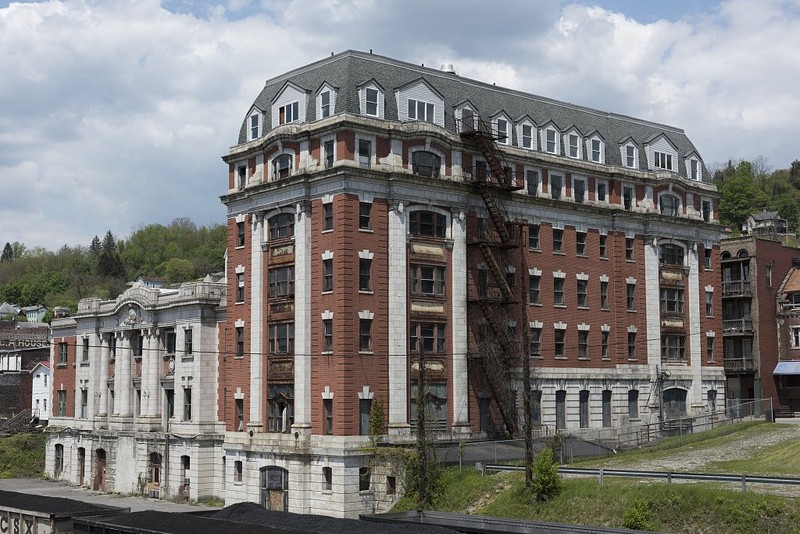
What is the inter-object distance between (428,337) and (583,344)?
14.4 m

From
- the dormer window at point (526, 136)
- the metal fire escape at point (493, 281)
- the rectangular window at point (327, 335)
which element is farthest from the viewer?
the dormer window at point (526, 136)

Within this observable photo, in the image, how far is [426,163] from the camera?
58719mm

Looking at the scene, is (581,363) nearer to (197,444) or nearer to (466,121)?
(466,121)

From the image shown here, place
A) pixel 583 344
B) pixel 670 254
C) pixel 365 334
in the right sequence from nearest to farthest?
pixel 365 334
pixel 583 344
pixel 670 254

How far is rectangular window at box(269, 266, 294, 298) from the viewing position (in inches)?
2272

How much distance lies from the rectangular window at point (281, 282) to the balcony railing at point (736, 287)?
41783 mm

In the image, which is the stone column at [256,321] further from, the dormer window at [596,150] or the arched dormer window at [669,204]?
the arched dormer window at [669,204]

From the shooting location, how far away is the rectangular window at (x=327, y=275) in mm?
55344

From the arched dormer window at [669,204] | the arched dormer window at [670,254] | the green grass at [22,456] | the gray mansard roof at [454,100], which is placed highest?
the gray mansard roof at [454,100]

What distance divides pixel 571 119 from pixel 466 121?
1105 centimetres

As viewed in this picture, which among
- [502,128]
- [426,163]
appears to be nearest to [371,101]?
[426,163]

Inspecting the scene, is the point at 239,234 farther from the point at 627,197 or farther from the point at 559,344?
the point at 627,197

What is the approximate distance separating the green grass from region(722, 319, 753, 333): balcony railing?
190 ft

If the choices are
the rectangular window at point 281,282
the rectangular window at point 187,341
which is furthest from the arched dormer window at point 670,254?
the rectangular window at point 187,341
